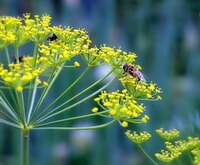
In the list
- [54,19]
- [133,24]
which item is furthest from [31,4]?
[133,24]

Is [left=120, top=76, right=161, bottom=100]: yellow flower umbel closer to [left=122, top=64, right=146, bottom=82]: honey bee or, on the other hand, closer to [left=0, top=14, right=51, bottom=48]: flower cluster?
[left=122, top=64, right=146, bottom=82]: honey bee

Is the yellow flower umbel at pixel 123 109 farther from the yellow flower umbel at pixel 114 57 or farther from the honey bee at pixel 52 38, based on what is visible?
the honey bee at pixel 52 38

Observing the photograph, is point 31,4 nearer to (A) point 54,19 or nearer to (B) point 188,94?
(A) point 54,19

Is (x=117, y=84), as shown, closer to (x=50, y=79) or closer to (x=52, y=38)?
(x=52, y=38)

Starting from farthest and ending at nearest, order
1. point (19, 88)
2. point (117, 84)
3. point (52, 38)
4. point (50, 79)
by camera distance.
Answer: point (117, 84) → point (52, 38) → point (50, 79) → point (19, 88)

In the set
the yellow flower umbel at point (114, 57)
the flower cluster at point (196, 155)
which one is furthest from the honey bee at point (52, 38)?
the flower cluster at point (196, 155)

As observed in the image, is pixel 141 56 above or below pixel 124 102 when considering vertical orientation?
above

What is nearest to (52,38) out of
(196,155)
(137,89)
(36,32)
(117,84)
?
(36,32)

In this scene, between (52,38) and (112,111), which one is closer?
(112,111)

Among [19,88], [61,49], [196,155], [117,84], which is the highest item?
[117,84]
